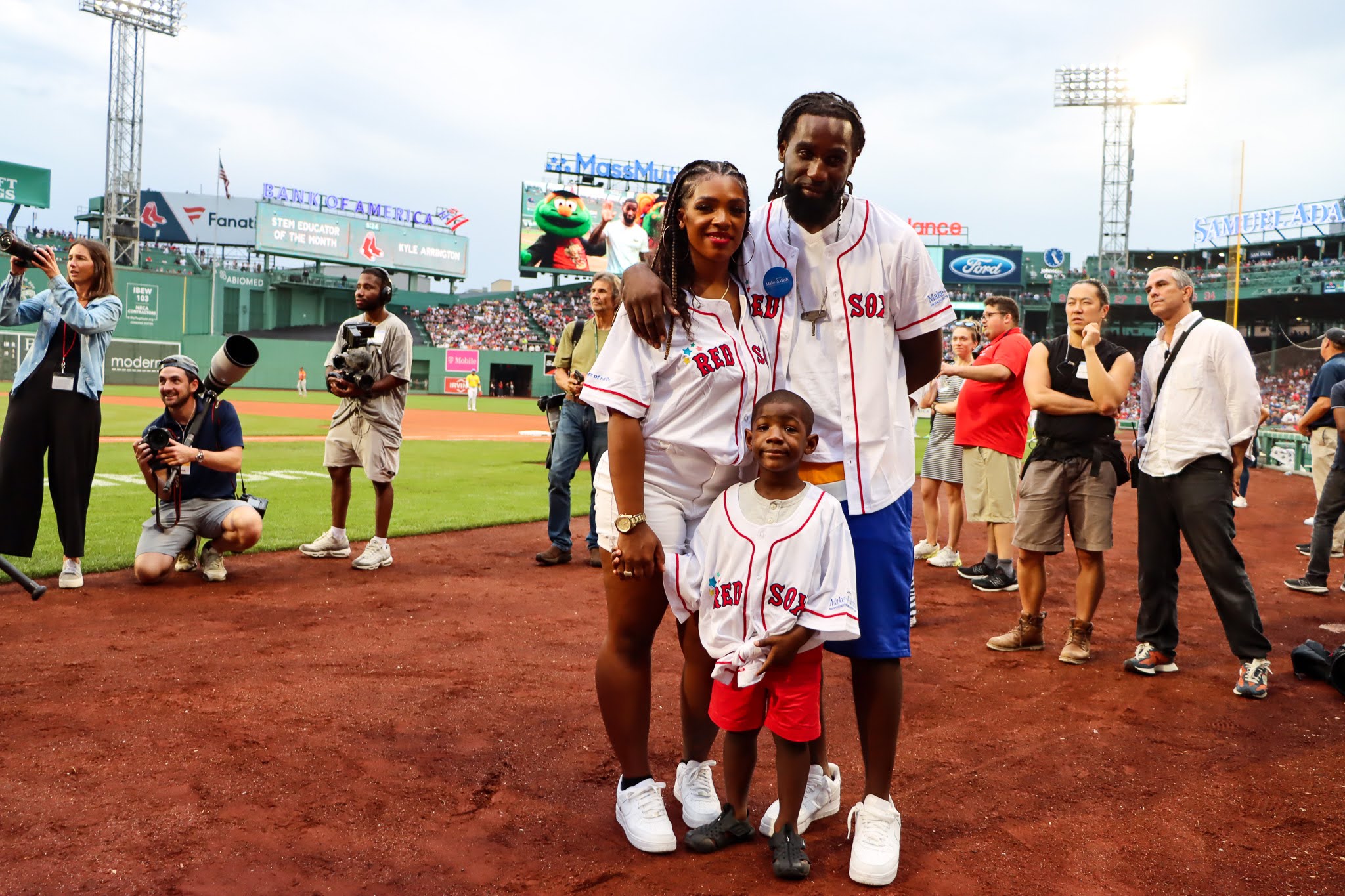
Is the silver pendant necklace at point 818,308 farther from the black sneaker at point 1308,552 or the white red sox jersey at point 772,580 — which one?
the black sneaker at point 1308,552

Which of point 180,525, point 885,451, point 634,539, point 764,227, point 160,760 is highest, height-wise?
point 764,227

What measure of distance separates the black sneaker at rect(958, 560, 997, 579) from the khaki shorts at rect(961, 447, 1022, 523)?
0.71 m

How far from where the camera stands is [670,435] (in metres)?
2.82

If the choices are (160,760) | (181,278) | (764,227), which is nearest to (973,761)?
(764,227)

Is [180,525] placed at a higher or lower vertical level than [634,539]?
lower

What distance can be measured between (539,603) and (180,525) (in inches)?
103

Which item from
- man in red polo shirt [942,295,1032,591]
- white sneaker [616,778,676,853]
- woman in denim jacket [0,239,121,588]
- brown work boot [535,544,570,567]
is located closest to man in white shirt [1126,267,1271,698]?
man in red polo shirt [942,295,1032,591]

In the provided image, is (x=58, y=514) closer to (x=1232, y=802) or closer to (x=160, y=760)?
(x=160, y=760)

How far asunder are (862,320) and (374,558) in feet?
17.1

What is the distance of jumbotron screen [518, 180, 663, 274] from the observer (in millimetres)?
55375

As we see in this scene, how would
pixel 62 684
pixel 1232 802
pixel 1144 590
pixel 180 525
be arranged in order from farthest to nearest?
pixel 180 525 → pixel 1144 590 → pixel 62 684 → pixel 1232 802

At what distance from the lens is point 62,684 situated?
13.9ft

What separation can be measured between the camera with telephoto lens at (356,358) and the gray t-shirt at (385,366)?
0.03 metres

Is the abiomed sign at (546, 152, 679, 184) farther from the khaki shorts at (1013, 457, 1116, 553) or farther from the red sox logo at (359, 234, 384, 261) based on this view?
the khaki shorts at (1013, 457, 1116, 553)
